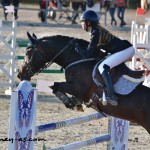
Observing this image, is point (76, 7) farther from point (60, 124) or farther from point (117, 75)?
point (60, 124)

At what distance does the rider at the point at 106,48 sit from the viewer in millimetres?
8727

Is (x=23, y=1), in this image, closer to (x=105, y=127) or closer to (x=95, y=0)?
(x=95, y=0)

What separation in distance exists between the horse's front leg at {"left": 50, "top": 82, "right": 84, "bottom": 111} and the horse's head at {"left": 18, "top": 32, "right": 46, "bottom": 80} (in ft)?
1.84

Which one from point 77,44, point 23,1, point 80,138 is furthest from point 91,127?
point 23,1

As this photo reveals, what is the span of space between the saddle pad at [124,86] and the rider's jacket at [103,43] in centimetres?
44

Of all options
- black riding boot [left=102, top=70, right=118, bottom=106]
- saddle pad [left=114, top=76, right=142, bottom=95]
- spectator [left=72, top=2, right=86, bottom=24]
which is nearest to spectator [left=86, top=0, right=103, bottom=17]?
spectator [left=72, top=2, right=86, bottom=24]

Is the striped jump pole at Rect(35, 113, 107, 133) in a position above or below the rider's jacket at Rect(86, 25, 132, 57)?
below

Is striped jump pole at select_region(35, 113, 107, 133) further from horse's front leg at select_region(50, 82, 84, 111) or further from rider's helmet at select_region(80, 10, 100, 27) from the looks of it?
rider's helmet at select_region(80, 10, 100, 27)

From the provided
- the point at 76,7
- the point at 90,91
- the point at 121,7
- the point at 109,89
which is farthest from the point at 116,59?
the point at 76,7

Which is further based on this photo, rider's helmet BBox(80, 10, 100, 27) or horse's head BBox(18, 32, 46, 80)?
horse's head BBox(18, 32, 46, 80)

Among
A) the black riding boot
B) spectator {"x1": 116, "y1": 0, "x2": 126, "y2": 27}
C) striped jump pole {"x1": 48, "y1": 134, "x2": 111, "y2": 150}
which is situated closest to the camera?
striped jump pole {"x1": 48, "y1": 134, "x2": 111, "y2": 150}

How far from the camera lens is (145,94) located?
8.85m

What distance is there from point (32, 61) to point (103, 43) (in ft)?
3.72

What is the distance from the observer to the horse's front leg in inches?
349
